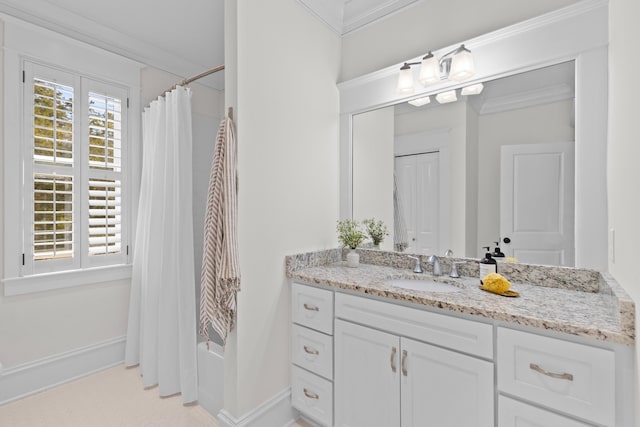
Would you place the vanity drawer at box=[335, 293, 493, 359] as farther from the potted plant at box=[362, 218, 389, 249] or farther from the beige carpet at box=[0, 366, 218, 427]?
the beige carpet at box=[0, 366, 218, 427]

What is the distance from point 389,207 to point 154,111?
190cm

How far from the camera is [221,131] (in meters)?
1.63

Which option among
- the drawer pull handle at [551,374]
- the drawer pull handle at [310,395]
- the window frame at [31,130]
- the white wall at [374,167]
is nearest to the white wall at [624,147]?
the drawer pull handle at [551,374]

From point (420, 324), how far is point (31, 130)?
2729 mm

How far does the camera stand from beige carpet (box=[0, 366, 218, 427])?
184 cm

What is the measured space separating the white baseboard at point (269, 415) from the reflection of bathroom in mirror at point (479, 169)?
1151 mm

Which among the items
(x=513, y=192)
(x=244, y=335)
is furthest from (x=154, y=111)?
(x=513, y=192)

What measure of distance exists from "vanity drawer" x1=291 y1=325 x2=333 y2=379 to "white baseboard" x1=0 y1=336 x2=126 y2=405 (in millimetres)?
1693

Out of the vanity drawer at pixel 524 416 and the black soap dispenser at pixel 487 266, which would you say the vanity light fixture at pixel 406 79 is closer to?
the black soap dispenser at pixel 487 266

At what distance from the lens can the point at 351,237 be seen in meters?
2.10

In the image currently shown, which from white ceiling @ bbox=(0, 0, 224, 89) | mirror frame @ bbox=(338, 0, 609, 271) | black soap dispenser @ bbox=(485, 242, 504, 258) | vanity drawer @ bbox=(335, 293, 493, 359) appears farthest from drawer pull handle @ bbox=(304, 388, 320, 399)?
white ceiling @ bbox=(0, 0, 224, 89)

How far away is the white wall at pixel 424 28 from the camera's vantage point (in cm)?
164

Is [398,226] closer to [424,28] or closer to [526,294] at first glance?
[526,294]

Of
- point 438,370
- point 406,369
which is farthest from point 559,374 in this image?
point 406,369
